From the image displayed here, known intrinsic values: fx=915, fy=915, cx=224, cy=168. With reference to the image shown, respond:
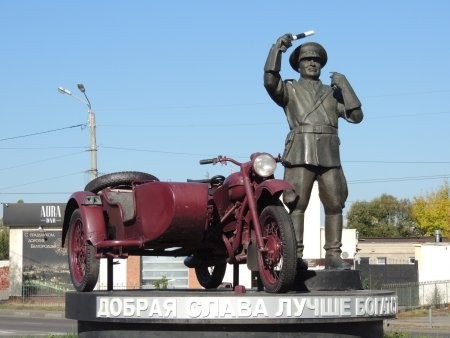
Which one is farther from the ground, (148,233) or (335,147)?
(335,147)

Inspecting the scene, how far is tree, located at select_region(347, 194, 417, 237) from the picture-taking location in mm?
88688

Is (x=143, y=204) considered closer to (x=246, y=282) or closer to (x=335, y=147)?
(x=335, y=147)

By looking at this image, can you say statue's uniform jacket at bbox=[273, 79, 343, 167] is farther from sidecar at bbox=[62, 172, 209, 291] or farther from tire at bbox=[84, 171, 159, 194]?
tire at bbox=[84, 171, 159, 194]

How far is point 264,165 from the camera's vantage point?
8656 millimetres

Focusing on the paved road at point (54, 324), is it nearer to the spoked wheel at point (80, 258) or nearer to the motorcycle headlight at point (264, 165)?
the spoked wheel at point (80, 258)

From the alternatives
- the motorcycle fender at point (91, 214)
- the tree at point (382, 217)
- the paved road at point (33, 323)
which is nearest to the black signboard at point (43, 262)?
the paved road at point (33, 323)

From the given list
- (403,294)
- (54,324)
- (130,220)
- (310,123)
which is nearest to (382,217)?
(403,294)

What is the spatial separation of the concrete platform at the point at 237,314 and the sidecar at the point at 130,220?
2.54 feet

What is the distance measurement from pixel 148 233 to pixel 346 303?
6.79 feet

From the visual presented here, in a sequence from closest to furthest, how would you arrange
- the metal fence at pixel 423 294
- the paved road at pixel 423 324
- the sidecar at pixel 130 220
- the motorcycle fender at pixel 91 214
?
the sidecar at pixel 130 220
the motorcycle fender at pixel 91 214
the paved road at pixel 423 324
the metal fence at pixel 423 294

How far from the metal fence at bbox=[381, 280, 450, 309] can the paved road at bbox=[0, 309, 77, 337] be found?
11667 mm

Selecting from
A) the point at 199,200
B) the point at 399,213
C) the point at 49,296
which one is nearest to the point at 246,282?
the point at 49,296

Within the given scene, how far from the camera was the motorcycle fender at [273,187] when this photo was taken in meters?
8.35

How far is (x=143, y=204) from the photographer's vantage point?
9070 mm
